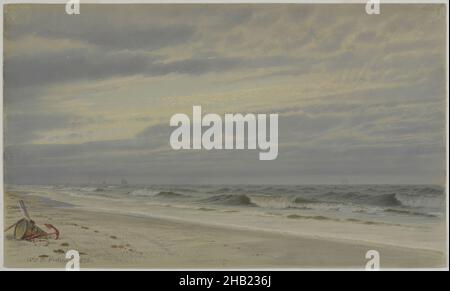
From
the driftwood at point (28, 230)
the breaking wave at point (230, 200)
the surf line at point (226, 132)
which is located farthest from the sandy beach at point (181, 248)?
the surf line at point (226, 132)

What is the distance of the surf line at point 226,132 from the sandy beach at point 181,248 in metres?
0.73

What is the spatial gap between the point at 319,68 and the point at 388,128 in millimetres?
827

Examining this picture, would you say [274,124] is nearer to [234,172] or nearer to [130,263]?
[234,172]

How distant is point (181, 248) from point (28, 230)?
140cm

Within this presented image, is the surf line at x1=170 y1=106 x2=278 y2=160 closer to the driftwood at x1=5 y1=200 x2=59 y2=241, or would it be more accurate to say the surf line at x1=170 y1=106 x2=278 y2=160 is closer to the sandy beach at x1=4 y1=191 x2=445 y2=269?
the sandy beach at x1=4 y1=191 x2=445 y2=269

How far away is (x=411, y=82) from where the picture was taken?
5.42 m

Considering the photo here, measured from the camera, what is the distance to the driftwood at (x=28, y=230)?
5.43 meters

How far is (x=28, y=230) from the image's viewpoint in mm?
5441

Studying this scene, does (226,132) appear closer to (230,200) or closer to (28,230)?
(230,200)

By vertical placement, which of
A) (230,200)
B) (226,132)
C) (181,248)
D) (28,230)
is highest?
(226,132)

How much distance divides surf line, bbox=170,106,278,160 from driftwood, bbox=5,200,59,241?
1.34 m

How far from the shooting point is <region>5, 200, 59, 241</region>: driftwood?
17.8 ft

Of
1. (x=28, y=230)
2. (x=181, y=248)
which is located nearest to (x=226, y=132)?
Answer: (x=181, y=248)

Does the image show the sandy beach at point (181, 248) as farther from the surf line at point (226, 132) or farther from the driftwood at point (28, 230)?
the surf line at point (226, 132)
